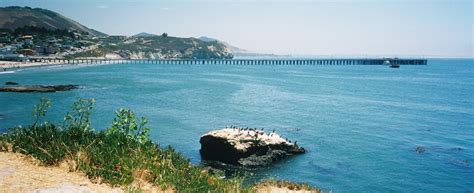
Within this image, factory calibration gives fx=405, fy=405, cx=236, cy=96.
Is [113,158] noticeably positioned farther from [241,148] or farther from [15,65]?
[15,65]

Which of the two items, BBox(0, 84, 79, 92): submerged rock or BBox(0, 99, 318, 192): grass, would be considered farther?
BBox(0, 84, 79, 92): submerged rock

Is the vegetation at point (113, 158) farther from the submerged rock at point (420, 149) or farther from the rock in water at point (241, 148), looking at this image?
the submerged rock at point (420, 149)

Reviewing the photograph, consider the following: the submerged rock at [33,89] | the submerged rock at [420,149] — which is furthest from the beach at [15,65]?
the submerged rock at [420,149]

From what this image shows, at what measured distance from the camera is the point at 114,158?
12.6 meters

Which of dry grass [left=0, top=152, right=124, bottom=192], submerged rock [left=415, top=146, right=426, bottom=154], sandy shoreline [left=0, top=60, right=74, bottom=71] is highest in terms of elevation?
sandy shoreline [left=0, top=60, right=74, bottom=71]

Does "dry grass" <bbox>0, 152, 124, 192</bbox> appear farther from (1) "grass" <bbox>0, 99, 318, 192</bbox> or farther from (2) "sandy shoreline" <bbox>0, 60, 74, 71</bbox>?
(2) "sandy shoreline" <bbox>0, 60, 74, 71</bbox>

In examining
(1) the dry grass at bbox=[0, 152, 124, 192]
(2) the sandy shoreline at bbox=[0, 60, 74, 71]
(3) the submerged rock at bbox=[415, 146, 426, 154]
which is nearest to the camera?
(1) the dry grass at bbox=[0, 152, 124, 192]

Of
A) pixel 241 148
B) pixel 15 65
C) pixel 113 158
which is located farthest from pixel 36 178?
pixel 15 65

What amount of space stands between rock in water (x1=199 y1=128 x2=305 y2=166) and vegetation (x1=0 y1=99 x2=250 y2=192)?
1895cm

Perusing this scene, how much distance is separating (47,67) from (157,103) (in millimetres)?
88554

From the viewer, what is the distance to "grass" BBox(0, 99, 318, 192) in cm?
1190

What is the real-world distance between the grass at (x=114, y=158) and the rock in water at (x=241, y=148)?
62.1ft

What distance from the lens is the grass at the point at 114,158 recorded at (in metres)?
11.9

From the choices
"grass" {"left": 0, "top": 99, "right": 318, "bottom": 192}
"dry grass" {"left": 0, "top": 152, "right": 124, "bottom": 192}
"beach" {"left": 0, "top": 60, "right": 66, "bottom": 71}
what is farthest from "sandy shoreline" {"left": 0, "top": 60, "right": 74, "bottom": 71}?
"dry grass" {"left": 0, "top": 152, "right": 124, "bottom": 192}
